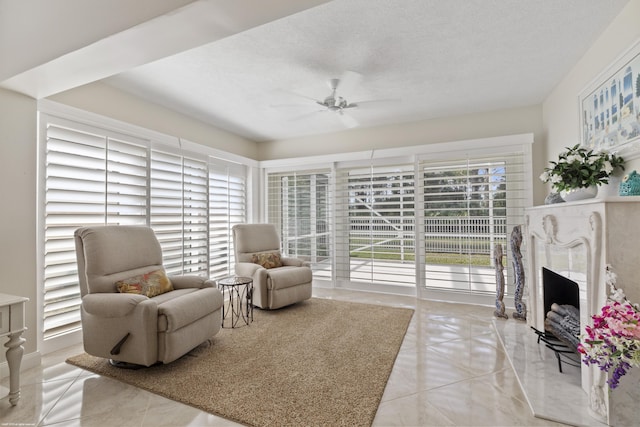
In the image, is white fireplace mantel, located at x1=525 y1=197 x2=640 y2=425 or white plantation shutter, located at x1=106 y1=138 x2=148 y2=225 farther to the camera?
white plantation shutter, located at x1=106 y1=138 x2=148 y2=225

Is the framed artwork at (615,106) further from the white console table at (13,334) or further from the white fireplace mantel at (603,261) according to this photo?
the white console table at (13,334)

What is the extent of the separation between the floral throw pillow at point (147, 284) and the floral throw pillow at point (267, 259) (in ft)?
4.23

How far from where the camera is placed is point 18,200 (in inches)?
90.8

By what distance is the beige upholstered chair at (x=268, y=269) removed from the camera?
358cm

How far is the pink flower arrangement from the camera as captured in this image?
1384 mm

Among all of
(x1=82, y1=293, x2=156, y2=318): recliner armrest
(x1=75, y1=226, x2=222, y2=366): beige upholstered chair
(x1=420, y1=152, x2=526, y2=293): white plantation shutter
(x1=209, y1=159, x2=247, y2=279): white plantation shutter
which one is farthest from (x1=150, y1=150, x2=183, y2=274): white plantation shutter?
(x1=420, y1=152, x2=526, y2=293): white plantation shutter

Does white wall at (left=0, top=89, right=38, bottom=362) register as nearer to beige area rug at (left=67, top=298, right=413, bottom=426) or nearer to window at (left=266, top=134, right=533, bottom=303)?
beige area rug at (left=67, top=298, right=413, bottom=426)

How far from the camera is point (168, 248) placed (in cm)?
361

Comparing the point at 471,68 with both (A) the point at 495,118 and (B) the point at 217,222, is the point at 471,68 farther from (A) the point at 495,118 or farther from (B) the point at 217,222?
(B) the point at 217,222

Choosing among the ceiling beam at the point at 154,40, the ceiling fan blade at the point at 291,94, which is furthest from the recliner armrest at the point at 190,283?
the ceiling fan blade at the point at 291,94

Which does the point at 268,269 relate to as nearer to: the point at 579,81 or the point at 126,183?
the point at 126,183

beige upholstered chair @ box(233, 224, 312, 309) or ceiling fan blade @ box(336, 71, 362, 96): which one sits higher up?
ceiling fan blade @ box(336, 71, 362, 96)

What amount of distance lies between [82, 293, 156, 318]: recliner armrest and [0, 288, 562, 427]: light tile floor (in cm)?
48

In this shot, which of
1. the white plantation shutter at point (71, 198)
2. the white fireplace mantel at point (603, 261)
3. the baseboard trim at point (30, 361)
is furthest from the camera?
the white plantation shutter at point (71, 198)
